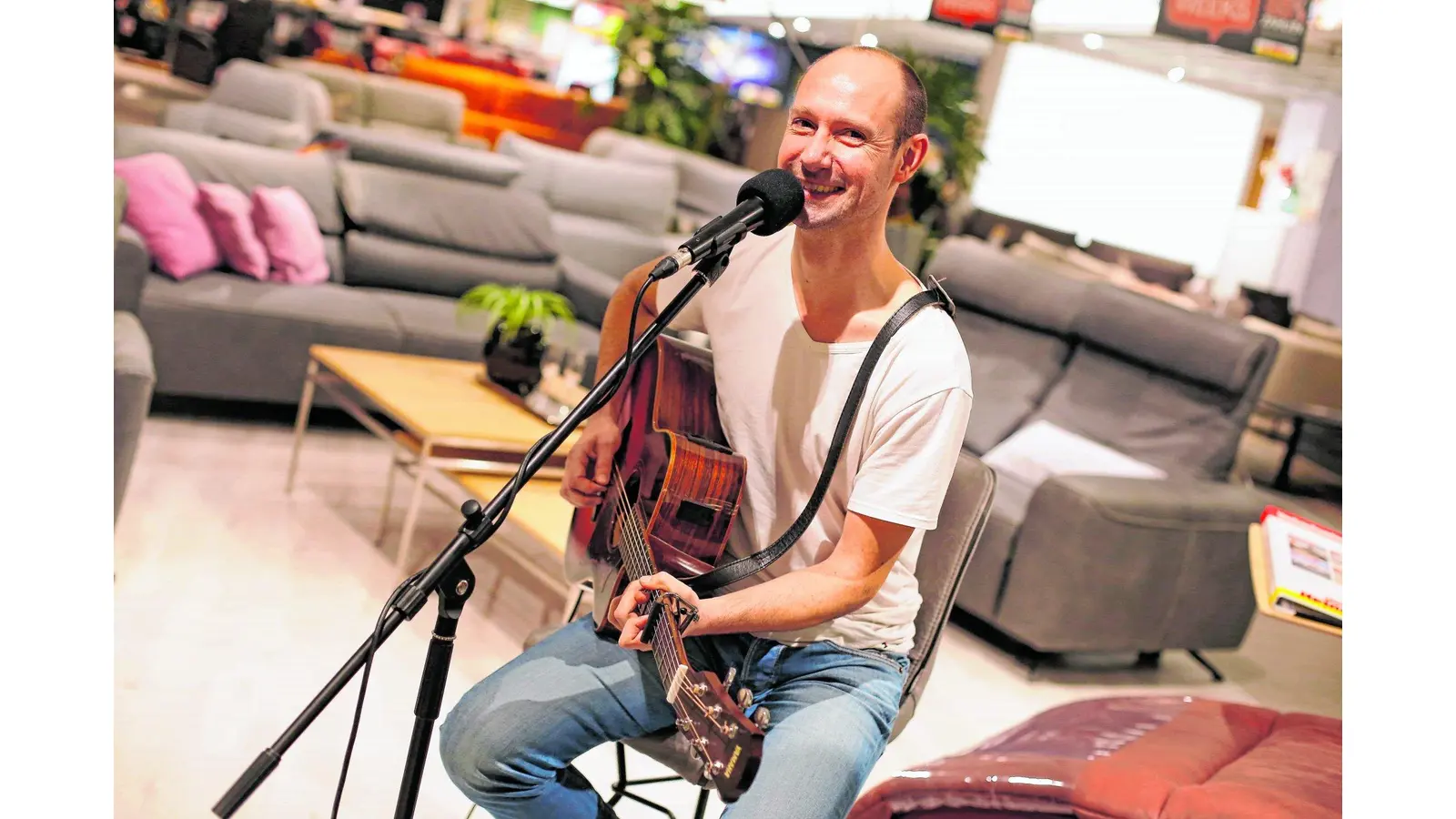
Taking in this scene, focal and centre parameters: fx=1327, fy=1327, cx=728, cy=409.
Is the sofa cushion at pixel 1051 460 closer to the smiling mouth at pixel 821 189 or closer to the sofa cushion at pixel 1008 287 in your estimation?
the sofa cushion at pixel 1008 287

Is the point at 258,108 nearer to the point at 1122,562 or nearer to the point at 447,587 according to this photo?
the point at 1122,562

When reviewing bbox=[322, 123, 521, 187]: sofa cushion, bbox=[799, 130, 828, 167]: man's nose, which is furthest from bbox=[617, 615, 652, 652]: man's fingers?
bbox=[322, 123, 521, 187]: sofa cushion

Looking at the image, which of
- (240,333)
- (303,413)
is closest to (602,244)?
(240,333)

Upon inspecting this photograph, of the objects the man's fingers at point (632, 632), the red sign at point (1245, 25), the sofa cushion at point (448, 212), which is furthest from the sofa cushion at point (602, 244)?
the man's fingers at point (632, 632)

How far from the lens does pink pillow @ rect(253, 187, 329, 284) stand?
4352 mm

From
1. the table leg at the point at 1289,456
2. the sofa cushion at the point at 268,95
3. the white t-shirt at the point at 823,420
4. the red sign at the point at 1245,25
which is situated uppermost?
the red sign at the point at 1245,25

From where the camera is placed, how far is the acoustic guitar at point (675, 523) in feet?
4.54

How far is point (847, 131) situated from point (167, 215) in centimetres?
313

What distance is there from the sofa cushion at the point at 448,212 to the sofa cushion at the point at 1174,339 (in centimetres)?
210

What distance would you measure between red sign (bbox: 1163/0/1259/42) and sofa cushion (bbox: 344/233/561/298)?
351 cm

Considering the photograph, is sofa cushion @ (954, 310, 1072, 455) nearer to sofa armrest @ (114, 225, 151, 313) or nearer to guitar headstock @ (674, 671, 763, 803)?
sofa armrest @ (114, 225, 151, 313)

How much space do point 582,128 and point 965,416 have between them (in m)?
9.07

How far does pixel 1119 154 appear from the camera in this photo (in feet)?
37.0
